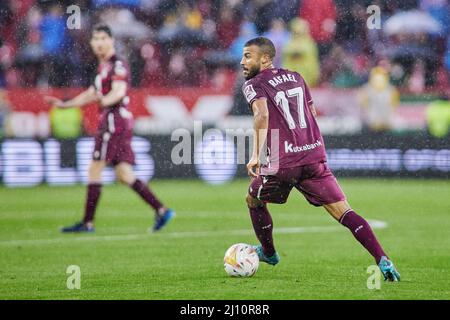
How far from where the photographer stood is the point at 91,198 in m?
12.2

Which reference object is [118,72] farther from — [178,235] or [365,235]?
[365,235]

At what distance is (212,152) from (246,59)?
9.74 metres

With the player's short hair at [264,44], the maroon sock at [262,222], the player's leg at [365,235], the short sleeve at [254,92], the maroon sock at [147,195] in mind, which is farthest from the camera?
the maroon sock at [147,195]

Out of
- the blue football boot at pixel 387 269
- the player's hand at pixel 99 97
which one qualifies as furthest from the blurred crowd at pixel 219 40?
the blue football boot at pixel 387 269

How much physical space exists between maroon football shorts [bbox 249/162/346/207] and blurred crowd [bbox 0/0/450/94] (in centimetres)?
1135

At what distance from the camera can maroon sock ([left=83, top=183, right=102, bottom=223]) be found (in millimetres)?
12156

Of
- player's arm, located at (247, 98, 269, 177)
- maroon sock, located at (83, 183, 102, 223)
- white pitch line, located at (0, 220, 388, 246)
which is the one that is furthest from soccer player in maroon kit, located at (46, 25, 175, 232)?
player's arm, located at (247, 98, 269, 177)

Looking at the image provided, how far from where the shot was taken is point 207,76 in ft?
66.6

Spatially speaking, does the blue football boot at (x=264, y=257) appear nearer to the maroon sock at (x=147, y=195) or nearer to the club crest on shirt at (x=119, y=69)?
the maroon sock at (x=147, y=195)

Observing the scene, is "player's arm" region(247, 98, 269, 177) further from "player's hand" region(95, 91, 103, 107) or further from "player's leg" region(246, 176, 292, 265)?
"player's hand" region(95, 91, 103, 107)

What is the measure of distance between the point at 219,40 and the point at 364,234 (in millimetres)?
13130

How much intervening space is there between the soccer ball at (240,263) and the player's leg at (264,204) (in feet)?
0.85

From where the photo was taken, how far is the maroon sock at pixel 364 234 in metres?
7.86
